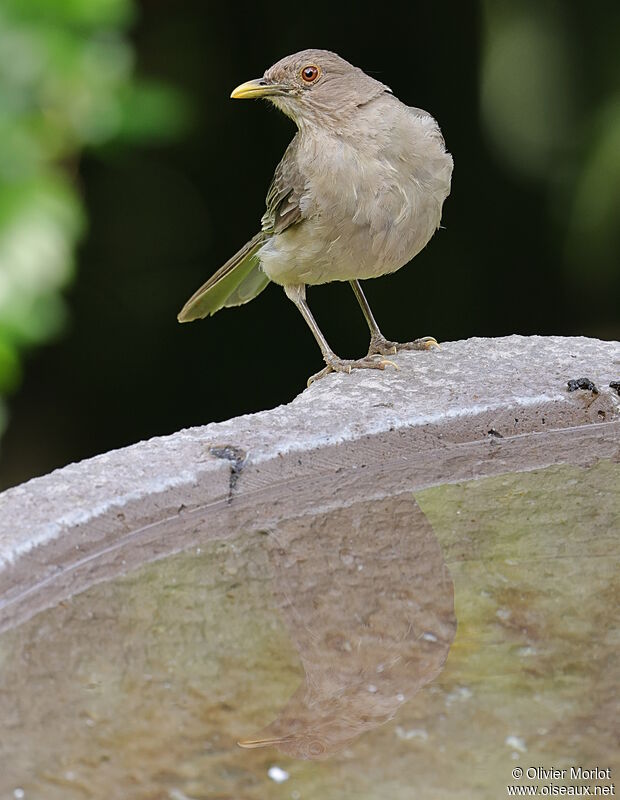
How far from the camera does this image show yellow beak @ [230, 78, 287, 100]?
13.0 feet

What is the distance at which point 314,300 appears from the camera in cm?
724

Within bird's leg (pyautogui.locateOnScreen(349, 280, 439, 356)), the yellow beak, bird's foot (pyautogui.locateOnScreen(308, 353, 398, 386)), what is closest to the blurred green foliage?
the yellow beak

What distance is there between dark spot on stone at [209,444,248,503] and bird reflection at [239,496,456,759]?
16 centimetres

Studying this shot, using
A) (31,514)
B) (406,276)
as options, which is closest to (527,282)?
(406,276)

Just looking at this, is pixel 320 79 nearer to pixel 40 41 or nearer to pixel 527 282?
pixel 40 41

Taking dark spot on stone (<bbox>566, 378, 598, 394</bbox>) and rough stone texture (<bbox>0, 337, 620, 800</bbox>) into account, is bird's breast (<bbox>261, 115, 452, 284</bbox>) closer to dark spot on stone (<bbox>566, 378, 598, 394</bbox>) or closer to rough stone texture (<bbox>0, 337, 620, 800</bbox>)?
rough stone texture (<bbox>0, 337, 620, 800</bbox>)

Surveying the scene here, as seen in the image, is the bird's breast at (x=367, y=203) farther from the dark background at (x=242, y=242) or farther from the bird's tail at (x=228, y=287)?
the dark background at (x=242, y=242)

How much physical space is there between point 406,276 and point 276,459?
4.41 meters

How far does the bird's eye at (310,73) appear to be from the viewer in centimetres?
400

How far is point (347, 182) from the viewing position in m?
3.74

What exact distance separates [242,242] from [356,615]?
4.91m

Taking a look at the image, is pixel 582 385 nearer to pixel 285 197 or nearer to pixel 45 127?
pixel 285 197

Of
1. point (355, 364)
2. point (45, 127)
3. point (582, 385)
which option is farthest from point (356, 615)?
point (45, 127)

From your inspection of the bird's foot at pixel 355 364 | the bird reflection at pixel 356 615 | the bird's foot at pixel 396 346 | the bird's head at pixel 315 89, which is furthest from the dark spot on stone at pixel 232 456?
the bird's head at pixel 315 89
